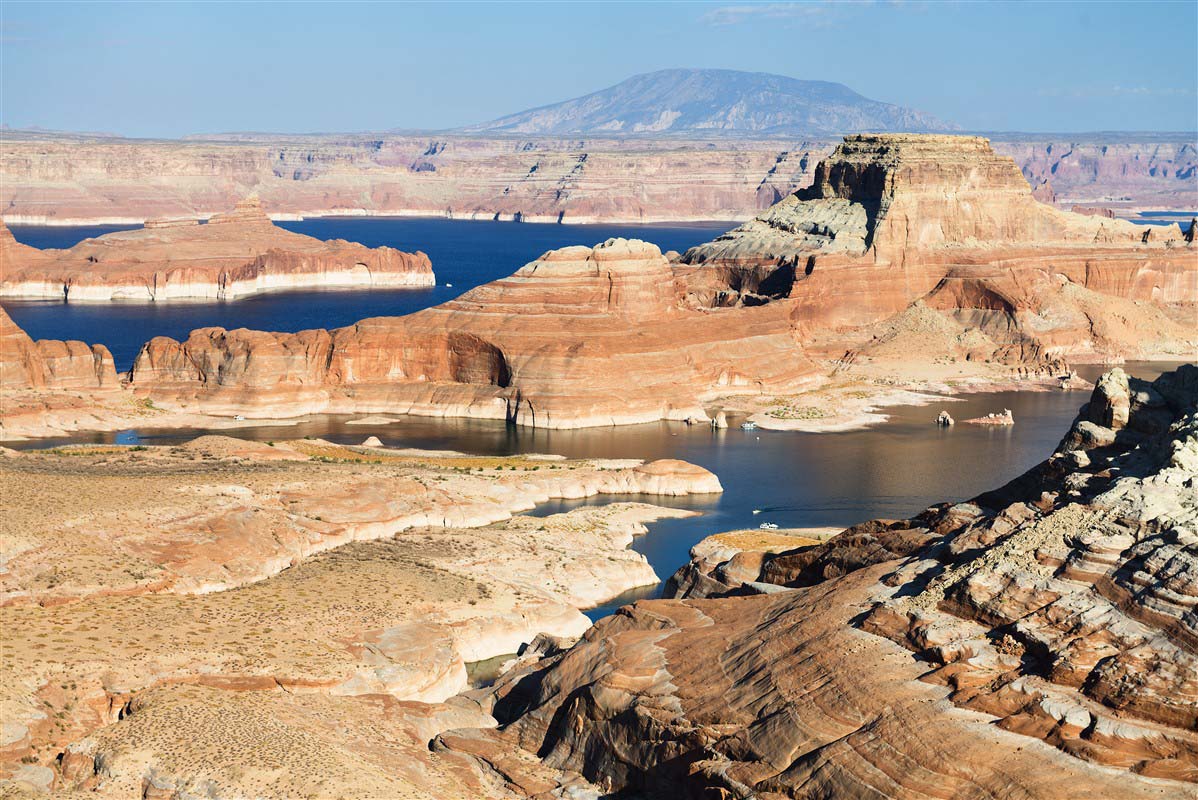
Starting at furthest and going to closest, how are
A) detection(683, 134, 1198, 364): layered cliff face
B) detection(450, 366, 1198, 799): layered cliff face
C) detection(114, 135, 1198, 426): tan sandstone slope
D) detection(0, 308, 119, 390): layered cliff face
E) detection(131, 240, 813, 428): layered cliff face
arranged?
detection(683, 134, 1198, 364): layered cliff face
detection(114, 135, 1198, 426): tan sandstone slope
detection(131, 240, 813, 428): layered cliff face
detection(0, 308, 119, 390): layered cliff face
detection(450, 366, 1198, 799): layered cliff face

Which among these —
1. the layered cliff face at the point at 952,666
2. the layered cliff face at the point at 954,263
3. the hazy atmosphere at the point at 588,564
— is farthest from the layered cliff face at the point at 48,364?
the layered cliff face at the point at 952,666

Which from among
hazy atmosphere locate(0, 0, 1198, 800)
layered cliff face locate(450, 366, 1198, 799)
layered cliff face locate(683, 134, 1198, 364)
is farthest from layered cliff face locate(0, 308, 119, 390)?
layered cliff face locate(450, 366, 1198, 799)

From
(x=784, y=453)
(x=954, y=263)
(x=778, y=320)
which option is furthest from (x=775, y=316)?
(x=784, y=453)

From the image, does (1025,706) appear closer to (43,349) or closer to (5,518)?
(5,518)

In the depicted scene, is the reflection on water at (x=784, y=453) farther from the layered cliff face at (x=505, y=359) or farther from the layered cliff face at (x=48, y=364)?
the layered cliff face at (x=48, y=364)

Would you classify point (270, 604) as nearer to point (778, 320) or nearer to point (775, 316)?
point (778, 320)

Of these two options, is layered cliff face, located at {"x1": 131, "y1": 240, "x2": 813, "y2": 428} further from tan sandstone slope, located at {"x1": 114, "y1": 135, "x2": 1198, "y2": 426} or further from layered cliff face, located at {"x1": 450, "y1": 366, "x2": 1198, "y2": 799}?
layered cliff face, located at {"x1": 450, "y1": 366, "x2": 1198, "y2": 799}

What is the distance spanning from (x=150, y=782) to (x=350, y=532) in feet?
105

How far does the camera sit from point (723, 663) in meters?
44.8

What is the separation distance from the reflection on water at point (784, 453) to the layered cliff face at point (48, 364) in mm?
9435

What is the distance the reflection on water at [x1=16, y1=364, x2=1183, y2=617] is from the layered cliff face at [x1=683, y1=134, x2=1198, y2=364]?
26.6m

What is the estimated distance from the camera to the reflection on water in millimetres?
90062

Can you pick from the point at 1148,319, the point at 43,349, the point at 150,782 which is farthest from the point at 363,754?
the point at 1148,319

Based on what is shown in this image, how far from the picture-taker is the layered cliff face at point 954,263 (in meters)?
153
